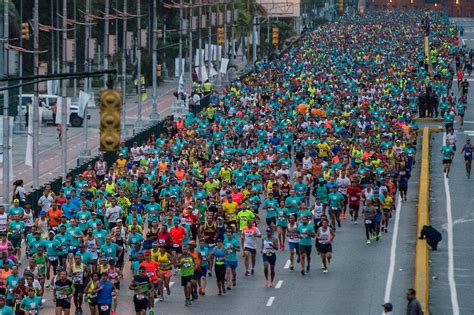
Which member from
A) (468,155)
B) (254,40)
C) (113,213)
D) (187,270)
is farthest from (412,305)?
(254,40)

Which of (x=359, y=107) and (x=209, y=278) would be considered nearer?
(x=209, y=278)

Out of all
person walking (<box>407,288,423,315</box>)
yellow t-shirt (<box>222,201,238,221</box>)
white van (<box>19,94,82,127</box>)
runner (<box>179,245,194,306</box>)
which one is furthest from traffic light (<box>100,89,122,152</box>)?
white van (<box>19,94,82,127</box>)

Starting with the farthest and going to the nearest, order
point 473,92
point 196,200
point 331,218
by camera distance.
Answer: point 473,92
point 331,218
point 196,200

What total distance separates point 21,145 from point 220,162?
69.6 ft

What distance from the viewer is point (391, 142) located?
5316 cm

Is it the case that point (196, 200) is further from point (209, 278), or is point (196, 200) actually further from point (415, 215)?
point (415, 215)

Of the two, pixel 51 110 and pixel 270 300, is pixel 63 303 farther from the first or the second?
pixel 51 110

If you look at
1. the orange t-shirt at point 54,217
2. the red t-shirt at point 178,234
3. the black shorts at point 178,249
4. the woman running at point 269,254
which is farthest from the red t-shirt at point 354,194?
the black shorts at point 178,249

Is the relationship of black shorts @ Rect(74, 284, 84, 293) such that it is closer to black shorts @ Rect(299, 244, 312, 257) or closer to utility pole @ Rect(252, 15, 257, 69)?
black shorts @ Rect(299, 244, 312, 257)

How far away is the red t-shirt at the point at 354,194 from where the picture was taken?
42.6m

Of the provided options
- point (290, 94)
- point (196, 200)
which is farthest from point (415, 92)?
point (196, 200)

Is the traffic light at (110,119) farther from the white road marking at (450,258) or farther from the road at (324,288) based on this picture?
the white road marking at (450,258)

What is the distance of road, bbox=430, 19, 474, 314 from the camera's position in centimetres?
3414

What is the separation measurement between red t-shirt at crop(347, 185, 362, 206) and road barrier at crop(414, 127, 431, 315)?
5.50 feet
